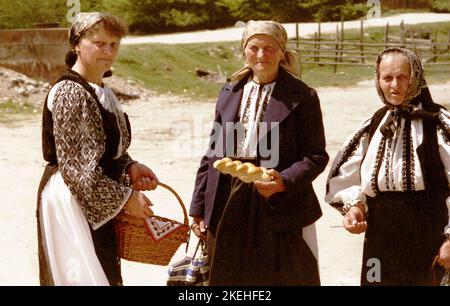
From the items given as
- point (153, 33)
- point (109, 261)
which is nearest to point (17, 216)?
point (109, 261)

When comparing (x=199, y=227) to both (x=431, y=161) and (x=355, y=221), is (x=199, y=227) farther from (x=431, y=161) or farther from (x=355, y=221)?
(x=431, y=161)

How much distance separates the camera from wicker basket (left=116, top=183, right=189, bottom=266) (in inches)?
130

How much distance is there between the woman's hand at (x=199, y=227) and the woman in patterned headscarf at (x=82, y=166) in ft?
1.51

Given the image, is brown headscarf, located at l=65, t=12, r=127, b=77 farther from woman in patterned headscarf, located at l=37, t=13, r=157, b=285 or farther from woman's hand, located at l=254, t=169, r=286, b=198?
woman's hand, located at l=254, t=169, r=286, b=198

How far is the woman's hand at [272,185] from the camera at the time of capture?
3.29 metres

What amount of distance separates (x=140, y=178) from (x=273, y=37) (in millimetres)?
864

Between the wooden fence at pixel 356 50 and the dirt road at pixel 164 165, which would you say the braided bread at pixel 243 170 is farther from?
the wooden fence at pixel 356 50

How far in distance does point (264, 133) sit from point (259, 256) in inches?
22.0

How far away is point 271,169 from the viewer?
3.35m

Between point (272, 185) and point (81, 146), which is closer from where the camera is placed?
point (81, 146)

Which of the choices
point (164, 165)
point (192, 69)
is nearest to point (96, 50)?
point (164, 165)

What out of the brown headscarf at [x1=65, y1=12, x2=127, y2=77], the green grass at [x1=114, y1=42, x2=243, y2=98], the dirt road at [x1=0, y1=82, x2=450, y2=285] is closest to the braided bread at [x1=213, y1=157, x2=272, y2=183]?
the brown headscarf at [x1=65, y1=12, x2=127, y2=77]

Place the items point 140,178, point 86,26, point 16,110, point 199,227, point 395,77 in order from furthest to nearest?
point 16,110 < point 199,227 < point 140,178 < point 395,77 < point 86,26
